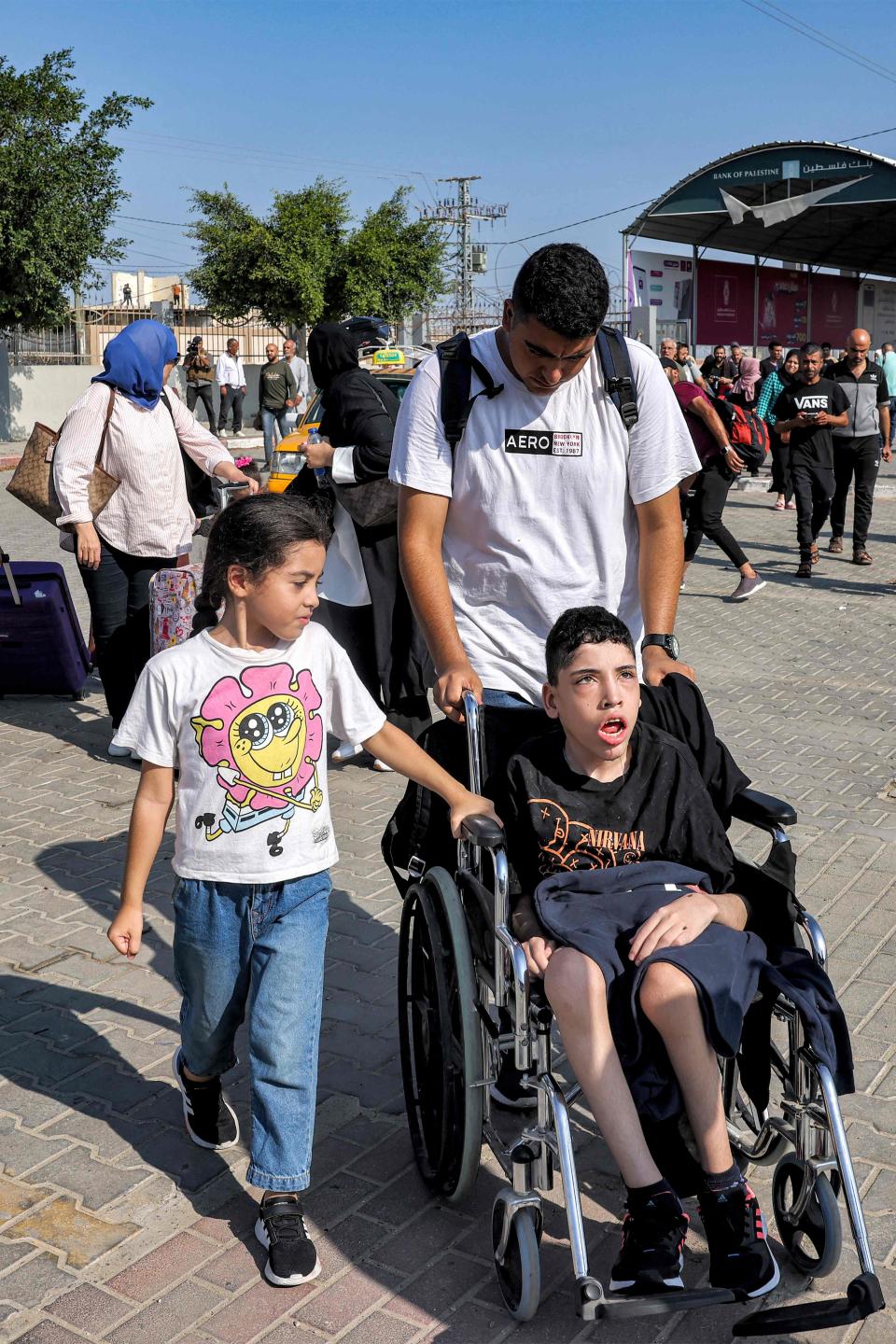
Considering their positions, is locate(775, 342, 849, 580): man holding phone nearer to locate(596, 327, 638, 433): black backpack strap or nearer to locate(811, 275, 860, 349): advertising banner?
locate(596, 327, 638, 433): black backpack strap

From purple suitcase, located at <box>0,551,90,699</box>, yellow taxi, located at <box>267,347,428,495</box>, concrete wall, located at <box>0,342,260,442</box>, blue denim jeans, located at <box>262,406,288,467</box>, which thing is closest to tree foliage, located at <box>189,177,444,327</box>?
concrete wall, located at <box>0,342,260,442</box>

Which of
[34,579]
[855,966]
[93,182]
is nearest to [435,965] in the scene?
[855,966]

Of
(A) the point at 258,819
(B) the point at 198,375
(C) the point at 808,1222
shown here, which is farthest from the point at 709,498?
(B) the point at 198,375

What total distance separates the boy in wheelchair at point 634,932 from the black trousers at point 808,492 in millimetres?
9395

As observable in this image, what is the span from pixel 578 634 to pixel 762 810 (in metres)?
0.55

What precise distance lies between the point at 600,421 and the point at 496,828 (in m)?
1.11

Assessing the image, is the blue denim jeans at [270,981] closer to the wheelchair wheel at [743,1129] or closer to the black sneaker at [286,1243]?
the black sneaker at [286,1243]

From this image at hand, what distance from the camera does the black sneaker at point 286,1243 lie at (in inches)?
111

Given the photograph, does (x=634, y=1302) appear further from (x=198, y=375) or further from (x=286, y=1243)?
(x=198, y=375)

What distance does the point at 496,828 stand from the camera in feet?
9.00

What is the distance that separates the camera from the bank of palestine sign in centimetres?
2619

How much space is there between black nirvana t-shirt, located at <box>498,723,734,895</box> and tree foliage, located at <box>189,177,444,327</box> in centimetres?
3133

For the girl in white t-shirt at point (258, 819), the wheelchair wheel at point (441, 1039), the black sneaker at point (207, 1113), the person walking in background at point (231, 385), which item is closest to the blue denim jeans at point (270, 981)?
the girl in white t-shirt at point (258, 819)

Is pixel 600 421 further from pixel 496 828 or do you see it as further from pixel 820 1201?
pixel 820 1201
